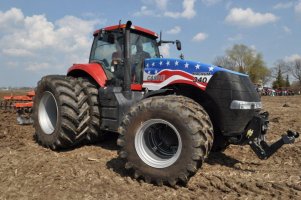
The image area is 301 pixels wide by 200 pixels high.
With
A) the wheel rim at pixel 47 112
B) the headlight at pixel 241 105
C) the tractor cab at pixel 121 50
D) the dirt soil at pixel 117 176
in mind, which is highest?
the tractor cab at pixel 121 50

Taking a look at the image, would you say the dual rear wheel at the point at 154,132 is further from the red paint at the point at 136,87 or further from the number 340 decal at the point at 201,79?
the red paint at the point at 136,87

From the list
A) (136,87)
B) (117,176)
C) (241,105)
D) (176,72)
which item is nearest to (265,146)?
(241,105)

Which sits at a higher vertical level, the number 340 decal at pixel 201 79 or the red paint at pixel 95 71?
the red paint at pixel 95 71

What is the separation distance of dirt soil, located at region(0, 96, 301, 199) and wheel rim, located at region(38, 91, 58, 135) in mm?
548

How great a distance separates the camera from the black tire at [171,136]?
4.59m

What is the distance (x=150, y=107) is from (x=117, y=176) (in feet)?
3.67

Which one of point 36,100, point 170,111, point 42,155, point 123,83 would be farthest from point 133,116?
point 36,100

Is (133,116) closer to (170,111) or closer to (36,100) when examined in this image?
(170,111)

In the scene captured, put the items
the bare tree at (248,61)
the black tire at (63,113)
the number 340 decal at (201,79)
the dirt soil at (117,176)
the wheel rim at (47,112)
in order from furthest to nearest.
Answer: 1. the bare tree at (248,61)
2. the wheel rim at (47,112)
3. the black tire at (63,113)
4. the number 340 decal at (201,79)
5. the dirt soil at (117,176)

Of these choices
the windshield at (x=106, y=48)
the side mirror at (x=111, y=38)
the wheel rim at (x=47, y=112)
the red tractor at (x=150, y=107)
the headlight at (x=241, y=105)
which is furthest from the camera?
the wheel rim at (x=47, y=112)

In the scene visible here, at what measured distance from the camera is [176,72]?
225 inches

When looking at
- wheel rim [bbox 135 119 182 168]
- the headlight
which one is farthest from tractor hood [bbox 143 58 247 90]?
wheel rim [bbox 135 119 182 168]

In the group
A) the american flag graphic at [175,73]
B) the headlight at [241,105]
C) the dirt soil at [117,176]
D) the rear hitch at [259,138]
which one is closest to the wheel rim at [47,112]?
the dirt soil at [117,176]

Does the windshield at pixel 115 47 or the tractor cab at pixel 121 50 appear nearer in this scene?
the tractor cab at pixel 121 50
